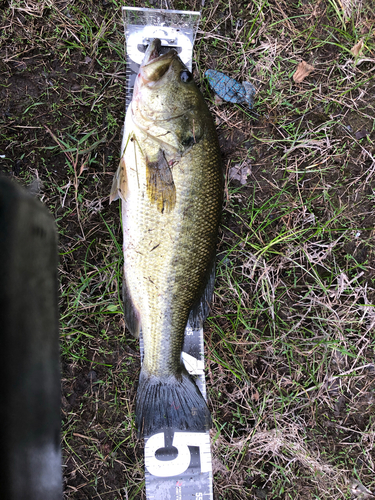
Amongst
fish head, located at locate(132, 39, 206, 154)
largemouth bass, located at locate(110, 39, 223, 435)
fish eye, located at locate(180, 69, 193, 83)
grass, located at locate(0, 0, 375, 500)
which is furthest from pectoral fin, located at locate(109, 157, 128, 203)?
fish eye, located at locate(180, 69, 193, 83)

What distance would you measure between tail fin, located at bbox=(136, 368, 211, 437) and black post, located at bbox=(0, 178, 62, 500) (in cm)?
86

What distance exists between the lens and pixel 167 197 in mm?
1996

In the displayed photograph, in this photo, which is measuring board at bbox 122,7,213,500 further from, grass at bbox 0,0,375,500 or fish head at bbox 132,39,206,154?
fish head at bbox 132,39,206,154

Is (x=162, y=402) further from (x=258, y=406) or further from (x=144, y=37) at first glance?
(x=144, y=37)

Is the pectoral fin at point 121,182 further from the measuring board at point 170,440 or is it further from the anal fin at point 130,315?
the measuring board at point 170,440

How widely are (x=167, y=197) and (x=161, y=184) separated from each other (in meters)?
0.09

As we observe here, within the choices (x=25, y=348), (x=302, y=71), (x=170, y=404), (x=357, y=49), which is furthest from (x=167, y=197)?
(x=357, y=49)

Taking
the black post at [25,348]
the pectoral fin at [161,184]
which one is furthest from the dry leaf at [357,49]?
the black post at [25,348]

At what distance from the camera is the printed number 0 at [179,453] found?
2502 mm

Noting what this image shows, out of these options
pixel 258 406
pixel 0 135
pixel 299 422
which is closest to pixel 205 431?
pixel 258 406

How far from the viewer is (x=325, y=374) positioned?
273 centimetres

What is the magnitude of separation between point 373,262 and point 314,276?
0.57 meters

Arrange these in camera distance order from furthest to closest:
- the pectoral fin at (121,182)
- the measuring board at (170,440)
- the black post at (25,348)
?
the measuring board at (170,440), the pectoral fin at (121,182), the black post at (25,348)

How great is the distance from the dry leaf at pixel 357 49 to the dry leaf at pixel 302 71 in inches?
16.3
